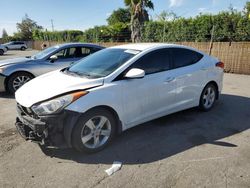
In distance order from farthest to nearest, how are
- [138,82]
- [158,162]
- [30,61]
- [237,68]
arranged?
[237,68]
[30,61]
[138,82]
[158,162]

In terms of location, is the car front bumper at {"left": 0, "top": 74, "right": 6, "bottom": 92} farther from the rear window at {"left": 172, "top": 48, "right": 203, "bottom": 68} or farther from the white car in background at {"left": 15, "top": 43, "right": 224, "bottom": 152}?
the rear window at {"left": 172, "top": 48, "right": 203, "bottom": 68}

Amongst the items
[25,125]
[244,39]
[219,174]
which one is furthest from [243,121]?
[244,39]

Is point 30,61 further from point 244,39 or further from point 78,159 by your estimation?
point 244,39

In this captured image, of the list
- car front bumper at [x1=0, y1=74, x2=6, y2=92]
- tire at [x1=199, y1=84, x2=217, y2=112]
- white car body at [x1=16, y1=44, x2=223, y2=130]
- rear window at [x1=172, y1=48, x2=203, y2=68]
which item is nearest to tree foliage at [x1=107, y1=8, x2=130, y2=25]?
car front bumper at [x1=0, y1=74, x2=6, y2=92]

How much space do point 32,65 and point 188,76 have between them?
4720 mm

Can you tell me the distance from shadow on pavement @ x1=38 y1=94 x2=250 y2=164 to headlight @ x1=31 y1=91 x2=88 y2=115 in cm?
74

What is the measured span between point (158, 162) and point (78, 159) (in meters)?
1.11

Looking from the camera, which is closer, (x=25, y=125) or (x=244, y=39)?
(x=25, y=125)

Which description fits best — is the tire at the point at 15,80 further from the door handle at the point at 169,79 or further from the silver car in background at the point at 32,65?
the door handle at the point at 169,79

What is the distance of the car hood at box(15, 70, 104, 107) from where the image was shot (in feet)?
11.8

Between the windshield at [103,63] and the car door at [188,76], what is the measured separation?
3.26ft

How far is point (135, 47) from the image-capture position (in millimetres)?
4719

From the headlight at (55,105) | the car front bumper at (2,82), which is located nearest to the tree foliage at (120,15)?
the car front bumper at (2,82)

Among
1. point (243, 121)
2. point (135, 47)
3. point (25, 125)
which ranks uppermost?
point (135, 47)
